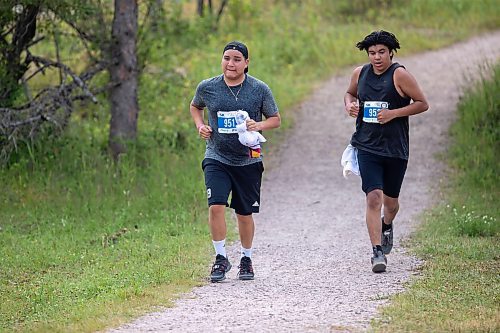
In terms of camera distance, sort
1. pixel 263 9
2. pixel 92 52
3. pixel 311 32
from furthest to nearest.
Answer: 1. pixel 263 9
2. pixel 311 32
3. pixel 92 52

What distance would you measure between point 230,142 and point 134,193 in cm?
444

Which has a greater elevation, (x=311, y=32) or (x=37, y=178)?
(x=311, y=32)

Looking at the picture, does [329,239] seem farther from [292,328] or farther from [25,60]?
[25,60]

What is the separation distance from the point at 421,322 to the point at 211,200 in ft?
7.55

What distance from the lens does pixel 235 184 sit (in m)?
8.18

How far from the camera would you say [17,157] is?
505 inches

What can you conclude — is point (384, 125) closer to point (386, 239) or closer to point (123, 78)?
point (386, 239)

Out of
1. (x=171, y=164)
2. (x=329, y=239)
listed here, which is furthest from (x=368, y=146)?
(x=171, y=164)

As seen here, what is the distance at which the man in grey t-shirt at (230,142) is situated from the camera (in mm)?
8039

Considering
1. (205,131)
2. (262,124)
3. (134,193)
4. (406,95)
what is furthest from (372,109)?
(134,193)

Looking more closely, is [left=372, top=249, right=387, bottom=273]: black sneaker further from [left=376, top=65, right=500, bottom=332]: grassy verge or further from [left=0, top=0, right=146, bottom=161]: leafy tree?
[left=0, top=0, right=146, bottom=161]: leafy tree

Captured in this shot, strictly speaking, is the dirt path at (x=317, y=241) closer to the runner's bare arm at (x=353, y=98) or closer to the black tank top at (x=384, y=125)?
the black tank top at (x=384, y=125)

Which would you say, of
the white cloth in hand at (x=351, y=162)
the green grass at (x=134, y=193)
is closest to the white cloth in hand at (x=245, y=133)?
the white cloth in hand at (x=351, y=162)

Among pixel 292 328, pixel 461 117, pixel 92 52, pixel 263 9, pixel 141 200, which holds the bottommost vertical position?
pixel 292 328
